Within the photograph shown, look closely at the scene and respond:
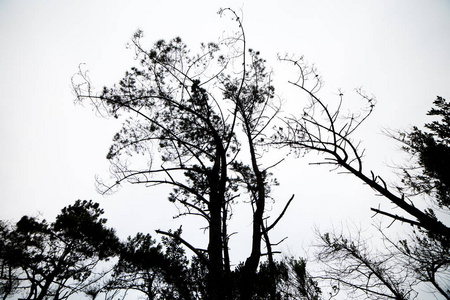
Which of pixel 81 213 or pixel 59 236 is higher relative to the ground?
pixel 81 213

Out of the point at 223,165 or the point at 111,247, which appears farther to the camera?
the point at 111,247

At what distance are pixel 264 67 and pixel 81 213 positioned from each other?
12048 millimetres

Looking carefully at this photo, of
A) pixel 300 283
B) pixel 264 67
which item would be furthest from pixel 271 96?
pixel 300 283

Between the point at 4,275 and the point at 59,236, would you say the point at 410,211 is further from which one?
the point at 4,275

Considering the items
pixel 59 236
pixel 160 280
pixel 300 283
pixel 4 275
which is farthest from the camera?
pixel 160 280

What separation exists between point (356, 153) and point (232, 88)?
3.63 metres

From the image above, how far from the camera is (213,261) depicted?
304 cm

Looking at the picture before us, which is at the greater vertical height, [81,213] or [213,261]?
[81,213]

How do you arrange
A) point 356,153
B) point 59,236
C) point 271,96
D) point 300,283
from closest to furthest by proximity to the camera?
point 356,153 → point 271,96 → point 59,236 → point 300,283

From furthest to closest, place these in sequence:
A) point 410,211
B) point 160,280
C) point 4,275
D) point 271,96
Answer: point 160,280 < point 4,275 < point 271,96 < point 410,211

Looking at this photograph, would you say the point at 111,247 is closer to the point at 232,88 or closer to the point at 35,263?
the point at 35,263

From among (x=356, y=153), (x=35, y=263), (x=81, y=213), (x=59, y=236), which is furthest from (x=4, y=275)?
(x=356, y=153)

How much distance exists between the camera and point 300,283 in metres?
11.0

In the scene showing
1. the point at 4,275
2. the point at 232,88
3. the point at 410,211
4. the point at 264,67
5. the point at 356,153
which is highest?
the point at 264,67
